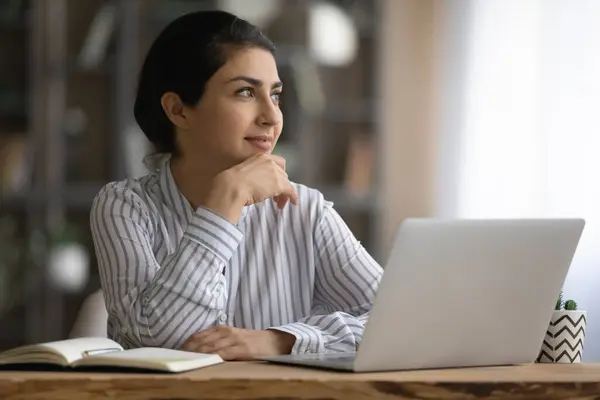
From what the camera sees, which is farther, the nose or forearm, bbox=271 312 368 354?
the nose

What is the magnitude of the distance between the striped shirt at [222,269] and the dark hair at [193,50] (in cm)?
15

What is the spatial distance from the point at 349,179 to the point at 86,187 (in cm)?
119

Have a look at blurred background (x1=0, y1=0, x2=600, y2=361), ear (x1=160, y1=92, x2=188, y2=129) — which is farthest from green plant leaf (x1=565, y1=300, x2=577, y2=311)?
blurred background (x1=0, y1=0, x2=600, y2=361)

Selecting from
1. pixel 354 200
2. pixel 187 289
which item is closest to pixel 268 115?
pixel 187 289

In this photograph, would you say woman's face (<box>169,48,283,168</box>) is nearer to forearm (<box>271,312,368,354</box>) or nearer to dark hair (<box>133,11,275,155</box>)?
dark hair (<box>133,11,275,155</box>)

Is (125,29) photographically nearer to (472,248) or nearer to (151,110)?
(151,110)

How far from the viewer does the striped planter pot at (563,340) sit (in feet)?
5.33

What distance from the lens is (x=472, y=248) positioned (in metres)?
1.33

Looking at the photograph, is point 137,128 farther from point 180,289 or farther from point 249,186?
point 180,289

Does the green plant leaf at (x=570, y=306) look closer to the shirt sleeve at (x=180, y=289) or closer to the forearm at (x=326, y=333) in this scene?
the forearm at (x=326, y=333)

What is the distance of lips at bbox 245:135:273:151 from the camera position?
6.63 ft

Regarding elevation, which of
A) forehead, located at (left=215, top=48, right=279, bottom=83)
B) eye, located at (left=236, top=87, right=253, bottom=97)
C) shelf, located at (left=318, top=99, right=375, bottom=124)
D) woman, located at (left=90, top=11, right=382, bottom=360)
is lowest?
woman, located at (left=90, top=11, right=382, bottom=360)

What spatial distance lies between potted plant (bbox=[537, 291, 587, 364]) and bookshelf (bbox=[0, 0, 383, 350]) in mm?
3255

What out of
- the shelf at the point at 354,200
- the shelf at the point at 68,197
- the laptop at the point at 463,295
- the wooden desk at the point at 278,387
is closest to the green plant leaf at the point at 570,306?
the laptop at the point at 463,295
